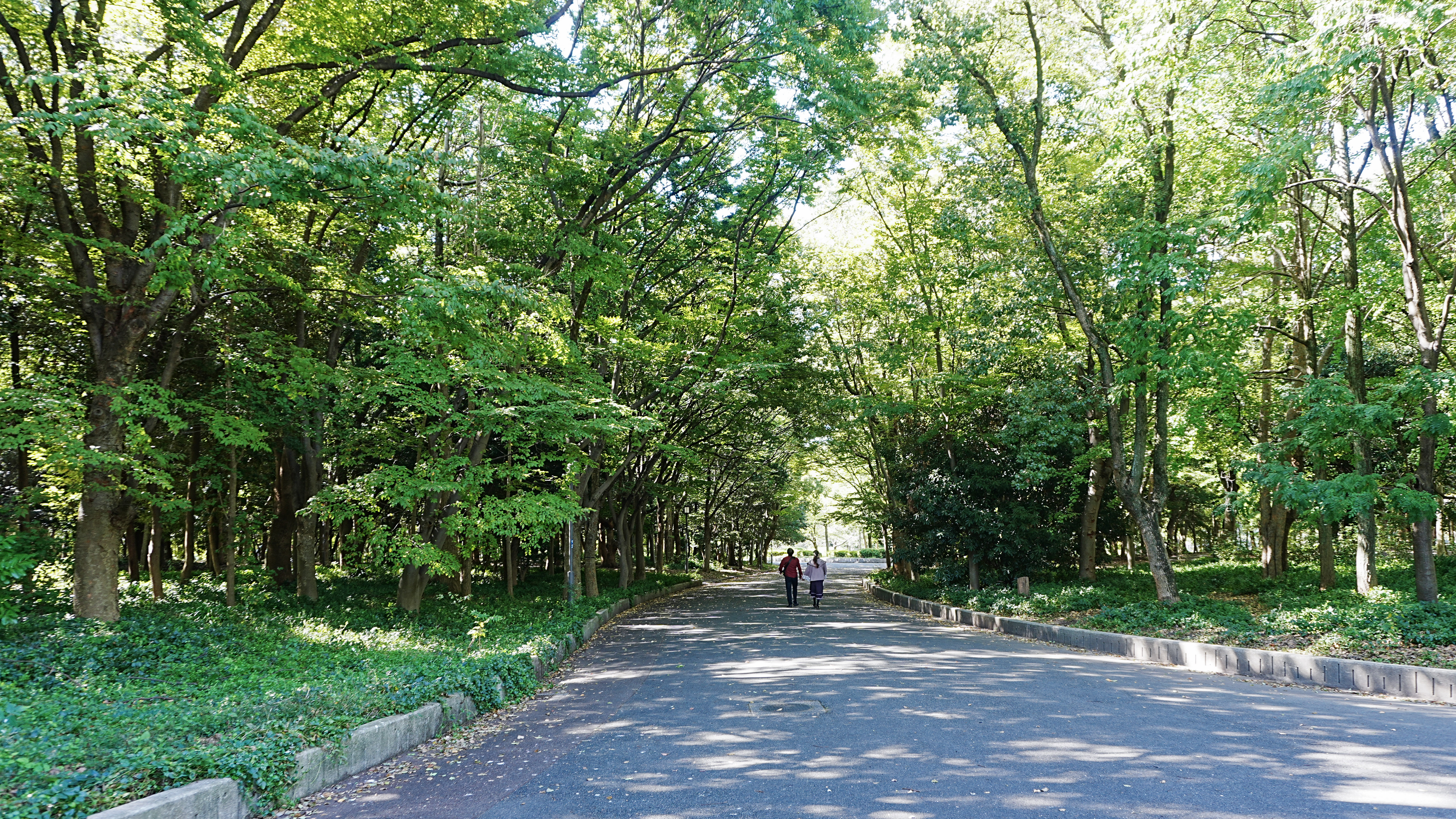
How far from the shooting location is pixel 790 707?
7.30 metres

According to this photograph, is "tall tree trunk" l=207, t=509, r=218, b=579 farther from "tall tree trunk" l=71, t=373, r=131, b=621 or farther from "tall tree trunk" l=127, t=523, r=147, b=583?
"tall tree trunk" l=71, t=373, r=131, b=621

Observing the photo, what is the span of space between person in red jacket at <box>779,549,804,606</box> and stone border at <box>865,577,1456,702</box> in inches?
294

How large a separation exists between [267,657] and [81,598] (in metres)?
2.80

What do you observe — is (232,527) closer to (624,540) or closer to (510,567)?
(510,567)

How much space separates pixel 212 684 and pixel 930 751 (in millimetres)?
6223

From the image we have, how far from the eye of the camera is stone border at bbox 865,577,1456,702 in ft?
25.1

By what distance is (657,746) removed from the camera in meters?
5.98

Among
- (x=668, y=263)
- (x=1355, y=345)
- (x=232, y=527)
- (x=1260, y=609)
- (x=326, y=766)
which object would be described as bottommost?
(x=1260, y=609)

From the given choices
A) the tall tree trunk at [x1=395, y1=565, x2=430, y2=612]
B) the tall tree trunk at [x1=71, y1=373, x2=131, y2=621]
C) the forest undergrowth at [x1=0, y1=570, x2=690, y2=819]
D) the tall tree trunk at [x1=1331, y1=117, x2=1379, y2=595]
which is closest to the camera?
→ the forest undergrowth at [x1=0, y1=570, x2=690, y2=819]

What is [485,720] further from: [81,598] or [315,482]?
[315,482]

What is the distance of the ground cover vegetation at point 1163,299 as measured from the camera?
1066cm

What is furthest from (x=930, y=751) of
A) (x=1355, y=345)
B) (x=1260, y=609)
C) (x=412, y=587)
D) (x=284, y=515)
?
(x=284, y=515)

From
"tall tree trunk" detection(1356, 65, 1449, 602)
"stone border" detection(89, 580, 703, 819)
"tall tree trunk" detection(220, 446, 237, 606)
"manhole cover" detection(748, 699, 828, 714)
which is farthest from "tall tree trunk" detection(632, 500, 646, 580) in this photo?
"tall tree trunk" detection(1356, 65, 1449, 602)

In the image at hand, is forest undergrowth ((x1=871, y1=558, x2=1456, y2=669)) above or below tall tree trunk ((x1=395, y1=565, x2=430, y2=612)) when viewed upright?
below
